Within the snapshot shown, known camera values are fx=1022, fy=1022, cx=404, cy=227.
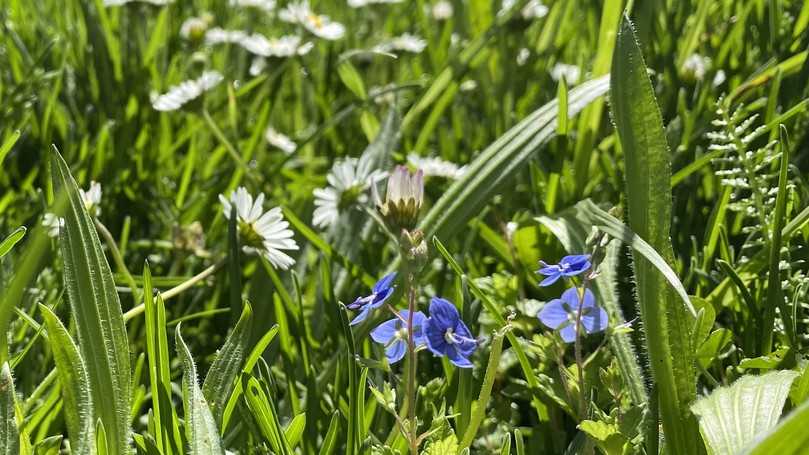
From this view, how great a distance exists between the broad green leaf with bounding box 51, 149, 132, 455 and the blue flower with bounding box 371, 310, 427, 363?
0.26 metres

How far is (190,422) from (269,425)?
2.9 inches

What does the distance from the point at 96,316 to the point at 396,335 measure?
0.30 meters

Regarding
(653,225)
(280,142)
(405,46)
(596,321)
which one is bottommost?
(280,142)

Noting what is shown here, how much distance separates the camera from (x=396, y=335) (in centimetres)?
104

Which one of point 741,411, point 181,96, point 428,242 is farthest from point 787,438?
point 181,96

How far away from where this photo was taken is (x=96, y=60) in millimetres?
2182

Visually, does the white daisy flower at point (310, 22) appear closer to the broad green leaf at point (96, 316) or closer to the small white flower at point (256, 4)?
the small white flower at point (256, 4)

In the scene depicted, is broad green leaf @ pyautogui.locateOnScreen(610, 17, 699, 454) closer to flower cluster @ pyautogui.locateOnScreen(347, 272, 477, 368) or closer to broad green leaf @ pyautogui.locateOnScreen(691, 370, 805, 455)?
broad green leaf @ pyautogui.locateOnScreen(691, 370, 805, 455)

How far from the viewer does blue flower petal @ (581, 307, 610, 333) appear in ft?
3.54

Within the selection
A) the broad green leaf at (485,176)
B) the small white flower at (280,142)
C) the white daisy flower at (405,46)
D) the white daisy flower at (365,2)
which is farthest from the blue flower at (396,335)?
the white daisy flower at (365,2)

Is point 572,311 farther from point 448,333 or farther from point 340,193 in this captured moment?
point 340,193

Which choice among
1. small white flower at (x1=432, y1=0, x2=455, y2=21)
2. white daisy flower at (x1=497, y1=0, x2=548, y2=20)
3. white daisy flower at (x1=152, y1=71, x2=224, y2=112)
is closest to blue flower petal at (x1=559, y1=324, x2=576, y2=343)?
white daisy flower at (x1=152, y1=71, x2=224, y2=112)

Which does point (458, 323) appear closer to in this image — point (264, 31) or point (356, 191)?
point (356, 191)

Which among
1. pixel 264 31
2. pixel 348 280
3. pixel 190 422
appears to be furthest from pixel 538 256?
pixel 264 31
